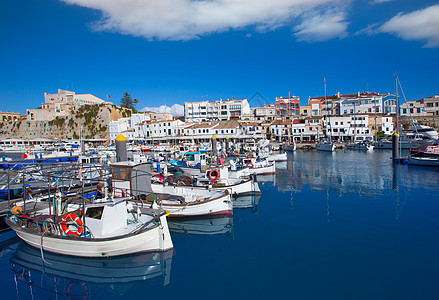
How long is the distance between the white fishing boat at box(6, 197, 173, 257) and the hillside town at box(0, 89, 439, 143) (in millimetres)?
54485

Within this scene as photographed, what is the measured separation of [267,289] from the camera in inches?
335

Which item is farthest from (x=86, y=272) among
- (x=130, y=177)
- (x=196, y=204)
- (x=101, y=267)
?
(x=196, y=204)

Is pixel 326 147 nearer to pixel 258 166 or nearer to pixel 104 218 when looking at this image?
pixel 258 166

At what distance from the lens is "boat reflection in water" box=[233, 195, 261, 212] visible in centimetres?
1820

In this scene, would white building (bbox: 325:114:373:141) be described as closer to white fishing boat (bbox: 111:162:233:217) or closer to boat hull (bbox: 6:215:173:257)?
white fishing boat (bbox: 111:162:233:217)

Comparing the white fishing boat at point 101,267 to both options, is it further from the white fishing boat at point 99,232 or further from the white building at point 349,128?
the white building at point 349,128

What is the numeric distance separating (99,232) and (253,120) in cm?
7237

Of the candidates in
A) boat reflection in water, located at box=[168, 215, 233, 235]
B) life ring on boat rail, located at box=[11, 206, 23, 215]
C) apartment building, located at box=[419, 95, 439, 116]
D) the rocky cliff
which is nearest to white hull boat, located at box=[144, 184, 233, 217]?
boat reflection in water, located at box=[168, 215, 233, 235]

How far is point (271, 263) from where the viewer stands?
10.1 metres

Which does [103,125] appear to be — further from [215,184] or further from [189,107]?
[215,184]

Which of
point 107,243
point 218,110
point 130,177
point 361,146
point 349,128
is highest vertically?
point 218,110

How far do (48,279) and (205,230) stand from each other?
23.4 ft

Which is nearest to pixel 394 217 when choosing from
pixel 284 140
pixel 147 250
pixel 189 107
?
pixel 147 250

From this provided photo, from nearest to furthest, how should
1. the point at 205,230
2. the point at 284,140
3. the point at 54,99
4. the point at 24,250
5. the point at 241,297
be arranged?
the point at 241,297 < the point at 24,250 < the point at 205,230 < the point at 284,140 < the point at 54,99
